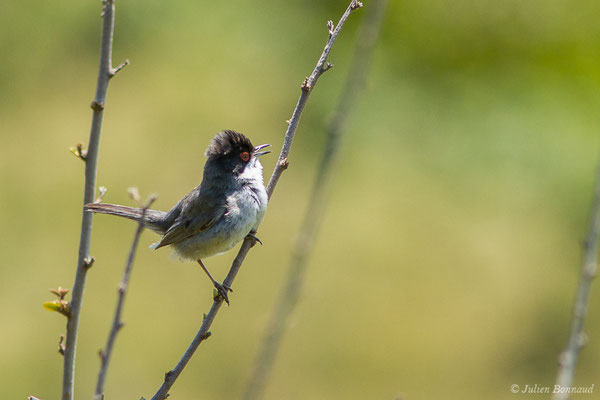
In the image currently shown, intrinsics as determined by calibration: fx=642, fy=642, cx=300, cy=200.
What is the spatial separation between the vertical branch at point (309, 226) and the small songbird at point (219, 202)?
181 centimetres

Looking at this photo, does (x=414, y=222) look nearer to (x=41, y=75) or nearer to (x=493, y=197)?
(x=493, y=197)

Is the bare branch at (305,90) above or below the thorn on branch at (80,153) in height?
above

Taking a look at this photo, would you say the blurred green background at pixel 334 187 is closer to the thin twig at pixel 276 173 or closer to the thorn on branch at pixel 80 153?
the thin twig at pixel 276 173

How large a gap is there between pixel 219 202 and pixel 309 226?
2104 millimetres

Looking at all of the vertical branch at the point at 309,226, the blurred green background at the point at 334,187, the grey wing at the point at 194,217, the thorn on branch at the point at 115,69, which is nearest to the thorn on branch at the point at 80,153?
the thorn on branch at the point at 115,69

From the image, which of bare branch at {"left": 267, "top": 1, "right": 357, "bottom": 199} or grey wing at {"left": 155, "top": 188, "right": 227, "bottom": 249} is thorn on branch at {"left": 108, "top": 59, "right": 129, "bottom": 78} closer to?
bare branch at {"left": 267, "top": 1, "right": 357, "bottom": 199}

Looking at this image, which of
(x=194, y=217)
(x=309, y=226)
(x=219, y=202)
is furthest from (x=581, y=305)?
(x=194, y=217)

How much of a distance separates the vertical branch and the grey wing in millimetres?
2002

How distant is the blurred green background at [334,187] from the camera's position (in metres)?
4.88

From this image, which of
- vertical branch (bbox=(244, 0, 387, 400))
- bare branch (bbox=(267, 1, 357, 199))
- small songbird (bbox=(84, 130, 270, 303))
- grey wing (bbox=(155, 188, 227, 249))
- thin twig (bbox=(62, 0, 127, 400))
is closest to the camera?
vertical branch (bbox=(244, 0, 387, 400))

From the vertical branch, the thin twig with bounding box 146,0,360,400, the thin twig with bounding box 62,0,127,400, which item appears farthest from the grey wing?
the vertical branch

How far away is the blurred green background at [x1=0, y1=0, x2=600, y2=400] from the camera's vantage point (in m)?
4.88

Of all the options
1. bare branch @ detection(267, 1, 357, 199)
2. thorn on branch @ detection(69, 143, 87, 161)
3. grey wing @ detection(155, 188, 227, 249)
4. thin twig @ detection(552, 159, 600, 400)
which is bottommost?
thin twig @ detection(552, 159, 600, 400)

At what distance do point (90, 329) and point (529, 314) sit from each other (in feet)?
11.3
